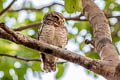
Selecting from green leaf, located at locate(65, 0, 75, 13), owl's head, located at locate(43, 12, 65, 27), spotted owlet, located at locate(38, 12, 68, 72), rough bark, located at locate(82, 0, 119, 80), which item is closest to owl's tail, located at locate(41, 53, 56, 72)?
spotted owlet, located at locate(38, 12, 68, 72)

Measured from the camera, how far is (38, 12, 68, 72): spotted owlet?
3.97 meters

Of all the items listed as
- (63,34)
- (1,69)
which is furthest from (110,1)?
(1,69)

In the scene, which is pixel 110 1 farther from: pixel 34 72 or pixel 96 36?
pixel 96 36

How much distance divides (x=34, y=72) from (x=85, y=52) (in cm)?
86

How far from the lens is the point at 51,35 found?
3990 millimetres

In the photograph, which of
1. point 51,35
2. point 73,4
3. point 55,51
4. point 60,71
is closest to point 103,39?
point 73,4

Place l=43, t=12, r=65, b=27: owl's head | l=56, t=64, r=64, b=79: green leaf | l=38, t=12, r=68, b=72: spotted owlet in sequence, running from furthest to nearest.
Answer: l=56, t=64, r=64, b=79: green leaf < l=43, t=12, r=65, b=27: owl's head < l=38, t=12, r=68, b=72: spotted owlet

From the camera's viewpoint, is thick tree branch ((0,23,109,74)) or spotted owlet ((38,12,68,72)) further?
spotted owlet ((38,12,68,72))

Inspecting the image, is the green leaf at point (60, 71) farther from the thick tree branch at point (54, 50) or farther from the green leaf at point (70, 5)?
the thick tree branch at point (54, 50)

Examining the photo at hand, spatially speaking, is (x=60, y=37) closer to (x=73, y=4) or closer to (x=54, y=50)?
(x=73, y=4)

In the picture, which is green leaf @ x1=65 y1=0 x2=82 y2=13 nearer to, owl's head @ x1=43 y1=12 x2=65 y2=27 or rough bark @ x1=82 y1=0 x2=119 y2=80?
rough bark @ x1=82 y1=0 x2=119 y2=80

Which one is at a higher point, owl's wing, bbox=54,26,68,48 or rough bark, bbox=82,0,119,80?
rough bark, bbox=82,0,119,80

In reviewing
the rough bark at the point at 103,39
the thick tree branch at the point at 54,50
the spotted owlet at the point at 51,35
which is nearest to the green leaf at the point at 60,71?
the spotted owlet at the point at 51,35

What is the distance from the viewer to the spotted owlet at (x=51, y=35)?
3.97 metres
